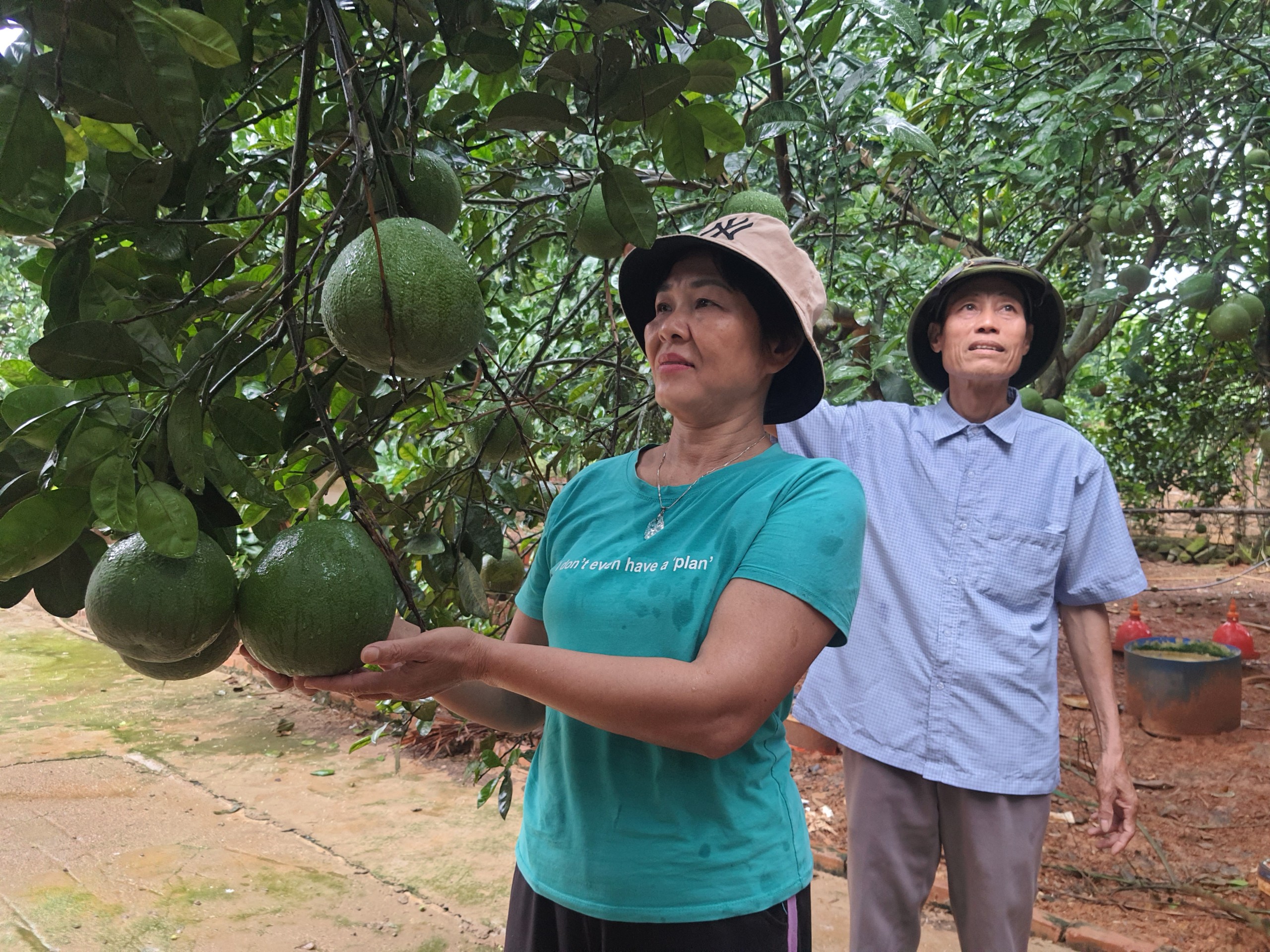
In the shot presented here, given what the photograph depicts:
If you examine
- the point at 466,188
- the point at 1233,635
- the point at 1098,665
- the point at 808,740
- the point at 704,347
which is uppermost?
the point at 466,188

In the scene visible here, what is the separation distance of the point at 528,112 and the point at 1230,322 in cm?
304

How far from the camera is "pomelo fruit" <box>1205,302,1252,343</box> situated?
3305 millimetres

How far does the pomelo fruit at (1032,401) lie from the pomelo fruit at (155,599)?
255 centimetres

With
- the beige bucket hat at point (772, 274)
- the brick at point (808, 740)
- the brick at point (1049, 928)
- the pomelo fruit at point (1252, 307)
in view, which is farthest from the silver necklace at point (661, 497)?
the brick at point (808, 740)

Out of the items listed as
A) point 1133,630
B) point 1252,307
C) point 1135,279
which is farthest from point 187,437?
point 1133,630

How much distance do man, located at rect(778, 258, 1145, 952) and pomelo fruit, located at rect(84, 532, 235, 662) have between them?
1376 mm

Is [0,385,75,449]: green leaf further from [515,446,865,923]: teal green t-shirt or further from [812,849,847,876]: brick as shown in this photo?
[812,849,847,876]: brick

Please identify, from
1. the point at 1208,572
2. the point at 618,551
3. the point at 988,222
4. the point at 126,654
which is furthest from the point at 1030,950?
the point at 1208,572

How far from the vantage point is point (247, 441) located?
1.05 meters

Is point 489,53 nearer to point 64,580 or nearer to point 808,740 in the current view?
point 64,580

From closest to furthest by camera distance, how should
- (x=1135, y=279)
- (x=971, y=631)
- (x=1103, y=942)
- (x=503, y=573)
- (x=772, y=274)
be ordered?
(x=772, y=274), (x=971, y=631), (x=503, y=573), (x=1103, y=942), (x=1135, y=279)

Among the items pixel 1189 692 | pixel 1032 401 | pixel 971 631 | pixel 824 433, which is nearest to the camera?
pixel 971 631

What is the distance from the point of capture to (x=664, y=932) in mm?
1144

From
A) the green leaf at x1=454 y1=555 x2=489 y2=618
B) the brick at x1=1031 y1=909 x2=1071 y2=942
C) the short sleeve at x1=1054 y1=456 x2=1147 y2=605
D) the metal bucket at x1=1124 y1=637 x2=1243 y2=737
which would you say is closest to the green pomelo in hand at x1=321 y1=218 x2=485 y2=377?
the green leaf at x1=454 y1=555 x2=489 y2=618
